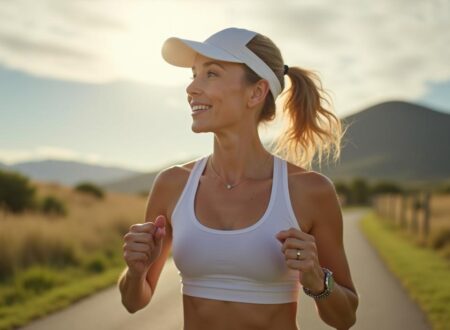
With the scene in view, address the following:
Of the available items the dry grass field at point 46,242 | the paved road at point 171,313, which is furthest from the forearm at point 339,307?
the dry grass field at point 46,242

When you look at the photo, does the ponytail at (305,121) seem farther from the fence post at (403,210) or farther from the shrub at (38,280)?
the fence post at (403,210)

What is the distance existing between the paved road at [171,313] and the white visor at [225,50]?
471 cm

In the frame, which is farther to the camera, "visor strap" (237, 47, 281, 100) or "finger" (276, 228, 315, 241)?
"visor strap" (237, 47, 281, 100)

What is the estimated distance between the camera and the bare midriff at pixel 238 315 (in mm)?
2750

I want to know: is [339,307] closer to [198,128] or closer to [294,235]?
[294,235]

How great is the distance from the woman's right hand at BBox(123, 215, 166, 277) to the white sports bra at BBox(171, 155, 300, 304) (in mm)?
99

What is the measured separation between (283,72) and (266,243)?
904 millimetres

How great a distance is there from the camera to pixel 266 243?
269 cm

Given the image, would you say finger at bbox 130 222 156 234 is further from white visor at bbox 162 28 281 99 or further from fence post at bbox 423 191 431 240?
fence post at bbox 423 191 431 240

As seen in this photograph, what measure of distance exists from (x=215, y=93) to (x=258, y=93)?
24 centimetres

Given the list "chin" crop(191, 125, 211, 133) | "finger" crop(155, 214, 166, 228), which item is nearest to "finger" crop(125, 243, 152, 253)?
"finger" crop(155, 214, 166, 228)


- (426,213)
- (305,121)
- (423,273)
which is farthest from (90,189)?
(305,121)

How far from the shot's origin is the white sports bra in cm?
270

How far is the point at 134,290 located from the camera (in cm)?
289
